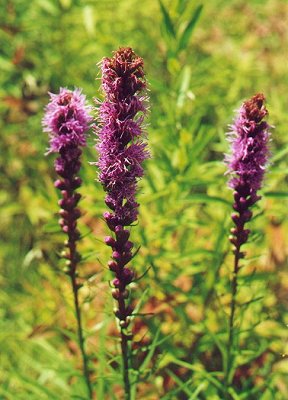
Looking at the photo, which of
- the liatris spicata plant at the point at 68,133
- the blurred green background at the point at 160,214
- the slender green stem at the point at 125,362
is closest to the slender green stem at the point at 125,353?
the slender green stem at the point at 125,362

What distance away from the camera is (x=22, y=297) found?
11.7 feet

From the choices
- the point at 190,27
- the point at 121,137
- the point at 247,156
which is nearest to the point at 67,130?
the point at 121,137

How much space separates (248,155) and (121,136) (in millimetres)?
493

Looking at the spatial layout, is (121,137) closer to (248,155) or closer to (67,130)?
(67,130)

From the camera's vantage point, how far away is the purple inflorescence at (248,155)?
1828mm

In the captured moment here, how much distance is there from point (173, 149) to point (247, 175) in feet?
3.48

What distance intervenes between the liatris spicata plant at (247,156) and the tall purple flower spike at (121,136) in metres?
0.35

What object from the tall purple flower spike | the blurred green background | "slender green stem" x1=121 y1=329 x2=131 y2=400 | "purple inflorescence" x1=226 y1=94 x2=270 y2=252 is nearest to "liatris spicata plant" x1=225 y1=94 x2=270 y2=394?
"purple inflorescence" x1=226 y1=94 x2=270 y2=252

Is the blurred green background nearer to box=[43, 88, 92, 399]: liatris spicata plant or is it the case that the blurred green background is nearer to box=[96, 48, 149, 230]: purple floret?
box=[43, 88, 92, 399]: liatris spicata plant

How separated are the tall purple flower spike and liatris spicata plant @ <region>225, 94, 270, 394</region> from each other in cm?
35

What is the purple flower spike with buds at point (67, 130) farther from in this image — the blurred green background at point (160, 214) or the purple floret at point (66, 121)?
the blurred green background at point (160, 214)

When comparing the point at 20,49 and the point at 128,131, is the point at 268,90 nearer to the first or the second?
the point at 20,49

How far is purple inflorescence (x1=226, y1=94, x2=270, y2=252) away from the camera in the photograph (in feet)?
6.00

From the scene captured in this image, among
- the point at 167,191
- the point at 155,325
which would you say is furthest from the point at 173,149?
the point at 155,325
